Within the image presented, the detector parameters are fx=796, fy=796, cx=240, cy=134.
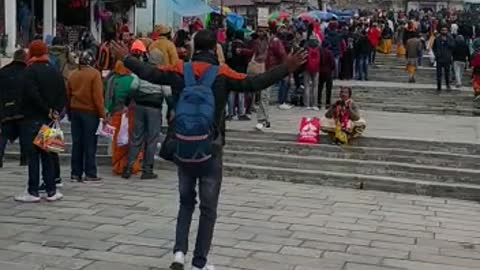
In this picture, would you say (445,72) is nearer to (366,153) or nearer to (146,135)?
(366,153)

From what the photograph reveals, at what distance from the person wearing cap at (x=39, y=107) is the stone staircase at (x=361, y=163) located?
305 centimetres

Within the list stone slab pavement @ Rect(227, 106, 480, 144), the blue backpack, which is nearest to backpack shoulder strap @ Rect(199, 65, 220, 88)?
the blue backpack

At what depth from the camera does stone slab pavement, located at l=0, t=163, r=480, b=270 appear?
666 cm

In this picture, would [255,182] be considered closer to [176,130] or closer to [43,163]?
[43,163]

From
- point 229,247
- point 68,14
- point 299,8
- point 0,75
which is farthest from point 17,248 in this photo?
point 299,8

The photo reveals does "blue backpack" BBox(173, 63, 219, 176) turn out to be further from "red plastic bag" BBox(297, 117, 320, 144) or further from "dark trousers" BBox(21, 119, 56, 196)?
"red plastic bag" BBox(297, 117, 320, 144)

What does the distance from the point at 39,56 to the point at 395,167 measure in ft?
17.5

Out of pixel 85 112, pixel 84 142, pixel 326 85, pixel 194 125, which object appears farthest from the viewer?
pixel 326 85

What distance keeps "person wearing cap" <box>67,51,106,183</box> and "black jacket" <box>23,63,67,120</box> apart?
44.5 inches

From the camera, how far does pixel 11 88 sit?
979 cm

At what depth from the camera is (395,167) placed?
11.4 meters

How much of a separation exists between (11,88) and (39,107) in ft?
4.67

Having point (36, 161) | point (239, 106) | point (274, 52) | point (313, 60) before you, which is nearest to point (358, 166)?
point (239, 106)

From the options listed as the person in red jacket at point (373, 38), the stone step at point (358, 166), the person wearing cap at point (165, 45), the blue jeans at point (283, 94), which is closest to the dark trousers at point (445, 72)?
the person in red jacket at point (373, 38)
